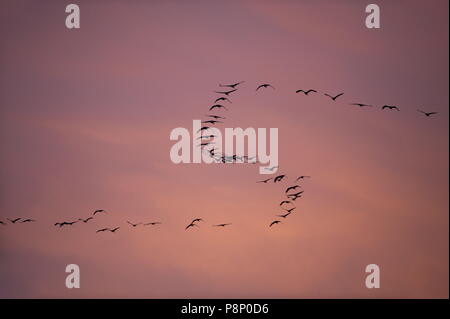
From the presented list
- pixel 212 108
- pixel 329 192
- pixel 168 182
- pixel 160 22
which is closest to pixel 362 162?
pixel 329 192

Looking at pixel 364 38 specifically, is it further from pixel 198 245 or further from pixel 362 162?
pixel 198 245

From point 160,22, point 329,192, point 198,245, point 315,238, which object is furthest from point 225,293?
point 160,22

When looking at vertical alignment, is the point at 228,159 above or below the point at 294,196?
above

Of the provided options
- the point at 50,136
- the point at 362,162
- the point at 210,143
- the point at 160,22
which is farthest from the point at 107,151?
the point at 362,162

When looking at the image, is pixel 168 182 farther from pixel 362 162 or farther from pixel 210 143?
pixel 362 162

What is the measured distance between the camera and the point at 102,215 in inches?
155

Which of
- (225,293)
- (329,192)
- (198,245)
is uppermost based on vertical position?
(329,192)

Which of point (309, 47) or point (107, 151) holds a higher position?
point (309, 47)

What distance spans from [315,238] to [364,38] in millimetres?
1655

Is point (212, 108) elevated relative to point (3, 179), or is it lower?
elevated

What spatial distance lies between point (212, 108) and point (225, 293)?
1.48 meters

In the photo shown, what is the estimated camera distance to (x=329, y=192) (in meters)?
3.99

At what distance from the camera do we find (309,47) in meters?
4.02

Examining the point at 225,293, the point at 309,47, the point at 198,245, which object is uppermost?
the point at 309,47
